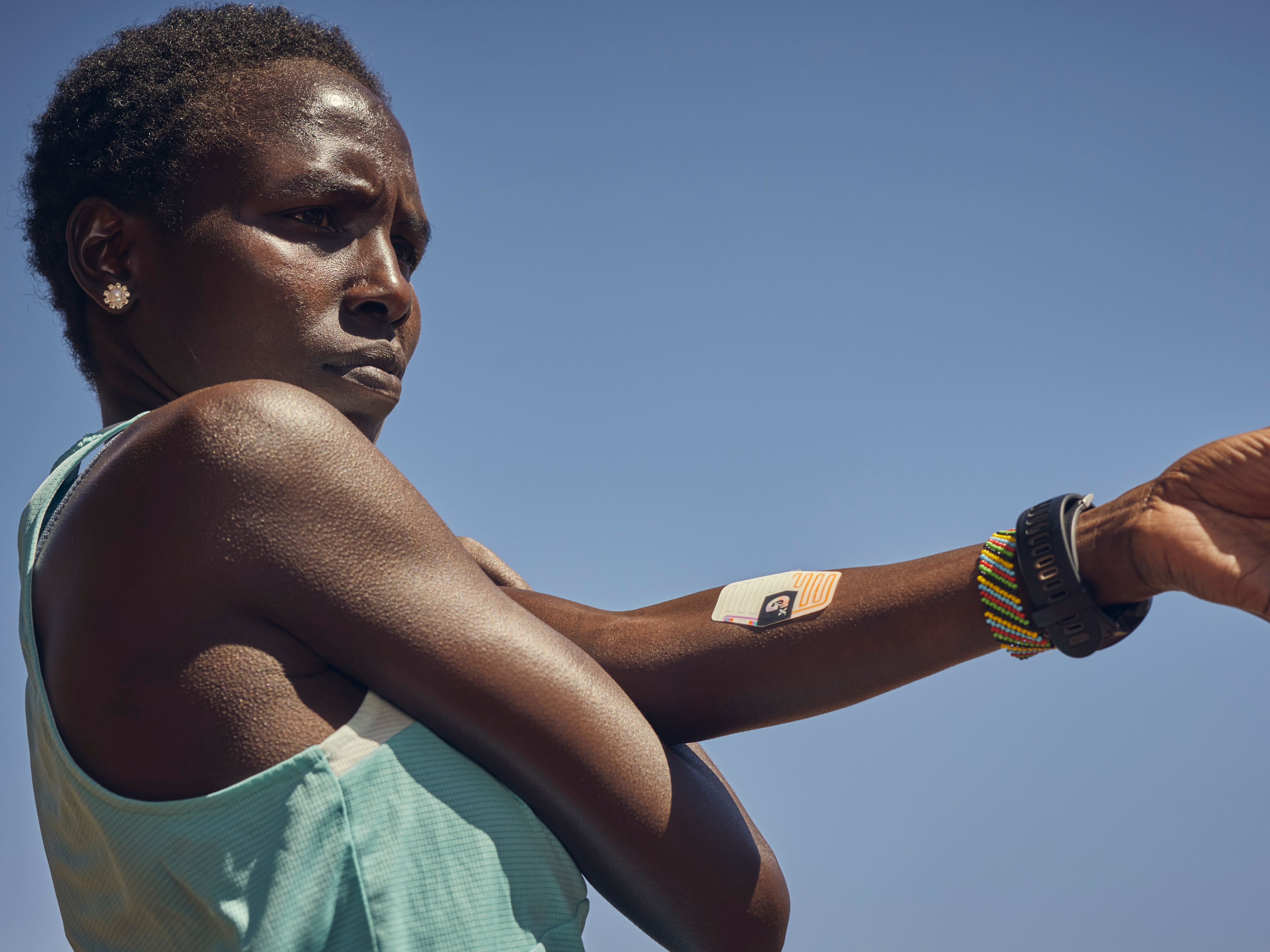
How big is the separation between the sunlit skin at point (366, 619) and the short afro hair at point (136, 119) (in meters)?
0.26

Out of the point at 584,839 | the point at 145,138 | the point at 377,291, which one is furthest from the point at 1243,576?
the point at 145,138

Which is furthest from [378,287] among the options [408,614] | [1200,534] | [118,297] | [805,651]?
[1200,534]

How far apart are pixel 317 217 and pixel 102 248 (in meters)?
0.59

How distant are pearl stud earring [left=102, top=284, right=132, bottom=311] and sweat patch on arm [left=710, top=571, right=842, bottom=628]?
1.68 metres

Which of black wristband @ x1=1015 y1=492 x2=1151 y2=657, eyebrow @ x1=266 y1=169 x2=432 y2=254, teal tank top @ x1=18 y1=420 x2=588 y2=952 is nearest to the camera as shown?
teal tank top @ x1=18 y1=420 x2=588 y2=952

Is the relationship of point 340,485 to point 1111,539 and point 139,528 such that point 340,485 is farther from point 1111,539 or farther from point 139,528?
point 1111,539

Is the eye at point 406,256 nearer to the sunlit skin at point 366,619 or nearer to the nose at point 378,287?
the nose at point 378,287

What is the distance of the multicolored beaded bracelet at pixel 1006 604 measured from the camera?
2270mm

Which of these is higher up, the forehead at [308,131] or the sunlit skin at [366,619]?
the forehead at [308,131]

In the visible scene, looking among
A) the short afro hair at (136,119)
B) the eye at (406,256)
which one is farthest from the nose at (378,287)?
the short afro hair at (136,119)

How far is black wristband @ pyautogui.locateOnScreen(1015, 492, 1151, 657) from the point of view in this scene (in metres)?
2.21

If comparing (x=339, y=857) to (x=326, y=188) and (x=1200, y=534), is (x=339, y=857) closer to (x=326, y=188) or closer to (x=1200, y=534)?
(x=326, y=188)

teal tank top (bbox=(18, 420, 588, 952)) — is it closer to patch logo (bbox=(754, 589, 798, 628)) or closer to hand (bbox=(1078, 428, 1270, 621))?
patch logo (bbox=(754, 589, 798, 628))

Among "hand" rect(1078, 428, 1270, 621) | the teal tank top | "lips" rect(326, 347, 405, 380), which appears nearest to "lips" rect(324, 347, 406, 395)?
"lips" rect(326, 347, 405, 380)
